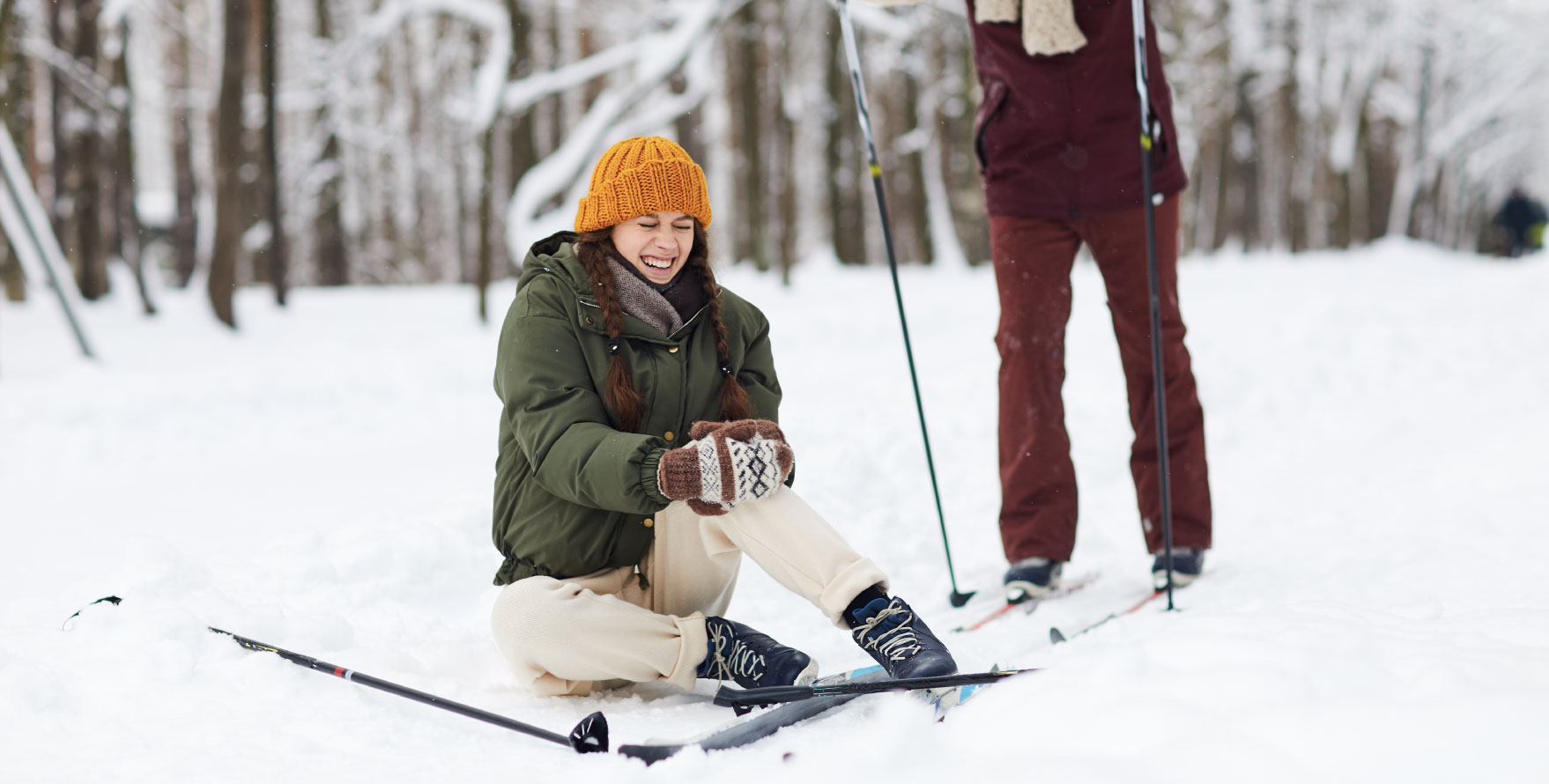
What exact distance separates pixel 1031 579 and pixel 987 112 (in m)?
1.39

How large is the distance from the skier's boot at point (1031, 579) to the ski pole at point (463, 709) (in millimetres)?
1482

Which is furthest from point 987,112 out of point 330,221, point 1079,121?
point 330,221

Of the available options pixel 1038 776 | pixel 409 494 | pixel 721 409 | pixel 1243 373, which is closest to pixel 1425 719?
pixel 1038 776

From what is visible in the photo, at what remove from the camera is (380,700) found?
8.05ft

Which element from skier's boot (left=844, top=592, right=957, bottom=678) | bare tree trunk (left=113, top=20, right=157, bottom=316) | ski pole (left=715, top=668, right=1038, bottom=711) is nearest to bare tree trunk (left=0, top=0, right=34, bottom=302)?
bare tree trunk (left=113, top=20, right=157, bottom=316)

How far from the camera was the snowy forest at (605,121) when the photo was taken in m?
12.4

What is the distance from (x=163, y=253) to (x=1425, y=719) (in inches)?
1275

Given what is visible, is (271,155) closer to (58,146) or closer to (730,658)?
(58,146)

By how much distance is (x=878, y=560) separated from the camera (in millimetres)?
3949

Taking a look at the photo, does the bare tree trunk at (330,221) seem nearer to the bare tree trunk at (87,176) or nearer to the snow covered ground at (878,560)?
the bare tree trunk at (87,176)

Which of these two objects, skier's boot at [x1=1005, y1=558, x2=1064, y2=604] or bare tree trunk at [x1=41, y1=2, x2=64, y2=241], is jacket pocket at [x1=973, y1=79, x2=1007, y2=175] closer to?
skier's boot at [x1=1005, y1=558, x2=1064, y2=604]

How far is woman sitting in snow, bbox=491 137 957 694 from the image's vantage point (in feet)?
7.80

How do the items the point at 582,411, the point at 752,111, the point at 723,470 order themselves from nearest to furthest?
the point at 723,470 < the point at 582,411 < the point at 752,111

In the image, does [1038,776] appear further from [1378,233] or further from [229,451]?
[1378,233]
